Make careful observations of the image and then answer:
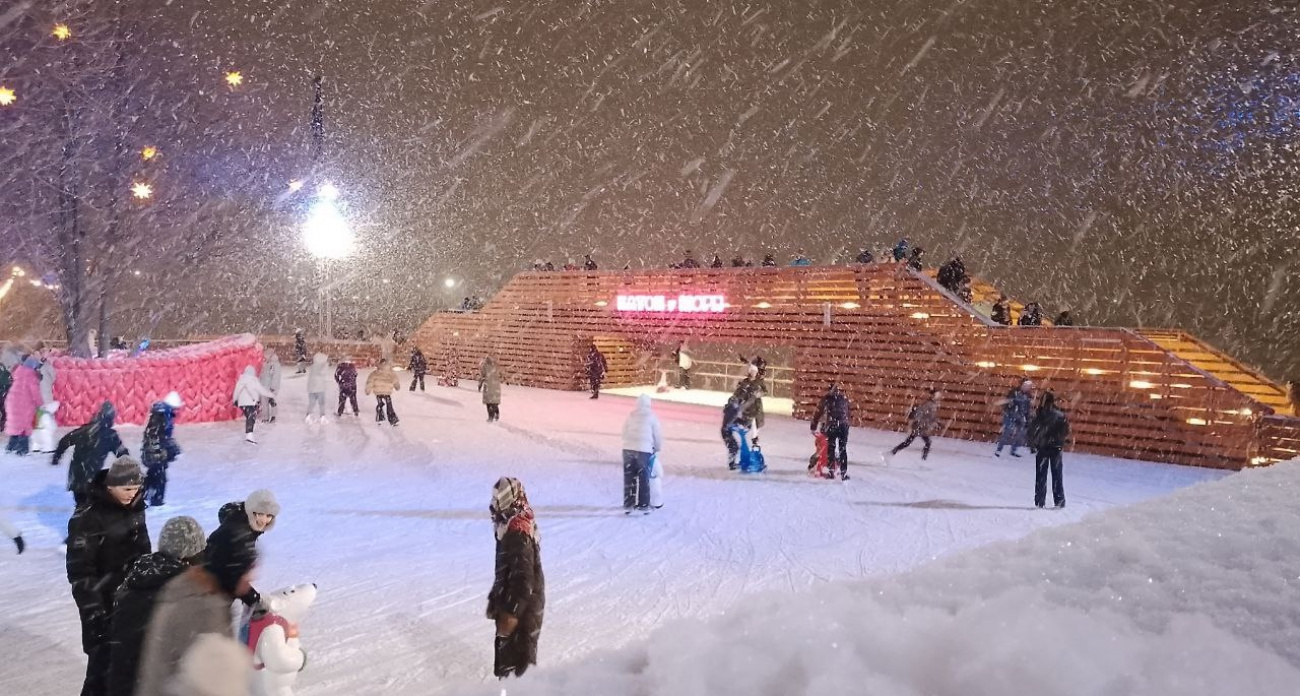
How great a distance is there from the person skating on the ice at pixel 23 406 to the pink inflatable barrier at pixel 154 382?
8.02 ft

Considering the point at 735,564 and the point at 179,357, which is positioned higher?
the point at 179,357

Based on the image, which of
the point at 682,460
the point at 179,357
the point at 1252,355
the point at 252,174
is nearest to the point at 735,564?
the point at 682,460

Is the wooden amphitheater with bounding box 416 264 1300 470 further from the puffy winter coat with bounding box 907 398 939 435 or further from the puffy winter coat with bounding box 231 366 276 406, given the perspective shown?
the puffy winter coat with bounding box 231 366 276 406

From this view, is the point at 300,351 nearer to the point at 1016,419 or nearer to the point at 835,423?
the point at 835,423

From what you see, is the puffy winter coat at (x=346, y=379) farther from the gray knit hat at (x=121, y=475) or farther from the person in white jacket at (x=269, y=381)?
the gray knit hat at (x=121, y=475)

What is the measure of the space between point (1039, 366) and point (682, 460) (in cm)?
861

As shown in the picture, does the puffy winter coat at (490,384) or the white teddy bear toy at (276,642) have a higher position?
the puffy winter coat at (490,384)

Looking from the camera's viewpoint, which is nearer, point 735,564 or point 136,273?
point 735,564

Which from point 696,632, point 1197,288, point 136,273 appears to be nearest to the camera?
point 696,632

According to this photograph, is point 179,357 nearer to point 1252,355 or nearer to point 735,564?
point 735,564

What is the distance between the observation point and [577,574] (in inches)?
273

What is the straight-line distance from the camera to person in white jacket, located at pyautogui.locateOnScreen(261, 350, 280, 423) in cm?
1573

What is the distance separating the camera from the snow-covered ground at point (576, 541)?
1.92 meters

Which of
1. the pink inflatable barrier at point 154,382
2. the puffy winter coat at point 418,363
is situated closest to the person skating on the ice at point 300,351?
the puffy winter coat at point 418,363
